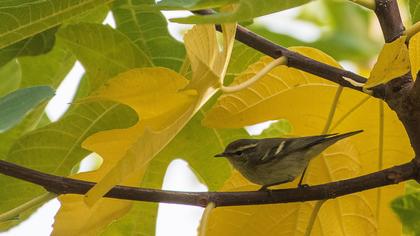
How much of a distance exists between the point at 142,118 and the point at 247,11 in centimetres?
55

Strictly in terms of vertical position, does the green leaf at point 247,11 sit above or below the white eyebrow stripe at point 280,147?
above

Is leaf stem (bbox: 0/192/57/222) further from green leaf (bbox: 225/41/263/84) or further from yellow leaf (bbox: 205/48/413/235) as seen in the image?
green leaf (bbox: 225/41/263/84)

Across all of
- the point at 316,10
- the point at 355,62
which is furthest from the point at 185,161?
the point at 316,10

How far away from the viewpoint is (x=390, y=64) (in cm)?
149

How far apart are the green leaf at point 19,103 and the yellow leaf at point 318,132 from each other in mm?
488

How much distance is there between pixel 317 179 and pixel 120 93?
0.64m

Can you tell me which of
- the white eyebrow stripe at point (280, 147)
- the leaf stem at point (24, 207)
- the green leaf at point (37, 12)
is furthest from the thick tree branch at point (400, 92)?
the white eyebrow stripe at point (280, 147)

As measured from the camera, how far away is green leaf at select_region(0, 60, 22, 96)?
8.50 ft

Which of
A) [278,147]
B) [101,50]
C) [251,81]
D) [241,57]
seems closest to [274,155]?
[278,147]

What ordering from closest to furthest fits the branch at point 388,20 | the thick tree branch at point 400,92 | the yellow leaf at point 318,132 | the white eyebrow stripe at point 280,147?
the thick tree branch at point 400,92
the branch at point 388,20
the yellow leaf at point 318,132
the white eyebrow stripe at point 280,147

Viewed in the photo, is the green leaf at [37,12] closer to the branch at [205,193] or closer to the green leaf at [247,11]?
the branch at [205,193]

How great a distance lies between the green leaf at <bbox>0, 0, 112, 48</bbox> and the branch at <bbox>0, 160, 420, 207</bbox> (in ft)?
1.01

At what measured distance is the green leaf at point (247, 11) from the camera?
121 centimetres

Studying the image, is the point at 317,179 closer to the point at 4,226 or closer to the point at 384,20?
the point at 384,20
